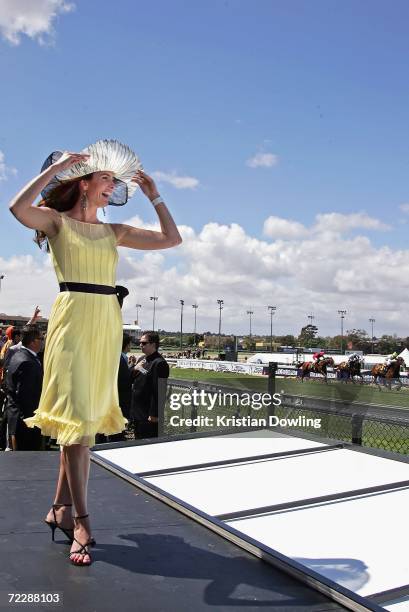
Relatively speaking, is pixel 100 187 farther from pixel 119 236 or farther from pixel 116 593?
pixel 116 593

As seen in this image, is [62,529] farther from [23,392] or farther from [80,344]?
[23,392]

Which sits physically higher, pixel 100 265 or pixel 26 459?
pixel 100 265

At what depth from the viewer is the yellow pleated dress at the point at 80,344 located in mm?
2582

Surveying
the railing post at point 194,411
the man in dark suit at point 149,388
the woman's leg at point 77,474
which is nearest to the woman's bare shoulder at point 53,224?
the woman's leg at point 77,474

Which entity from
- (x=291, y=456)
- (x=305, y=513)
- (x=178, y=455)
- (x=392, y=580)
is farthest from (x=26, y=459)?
(x=392, y=580)

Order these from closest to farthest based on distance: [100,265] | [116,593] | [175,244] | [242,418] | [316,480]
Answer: [116,593] < [100,265] < [175,244] < [316,480] < [242,418]

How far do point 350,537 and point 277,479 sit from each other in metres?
1.02

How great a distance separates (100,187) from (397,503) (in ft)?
7.29

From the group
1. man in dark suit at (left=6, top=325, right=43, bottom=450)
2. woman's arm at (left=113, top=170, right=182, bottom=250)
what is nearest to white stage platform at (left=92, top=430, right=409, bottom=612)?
man in dark suit at (left=6, top=325, right=43, bottom=450)

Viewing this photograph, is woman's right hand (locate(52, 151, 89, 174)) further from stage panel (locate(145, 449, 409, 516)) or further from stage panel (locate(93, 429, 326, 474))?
stage panel (locate(93, 429, 326, 474))

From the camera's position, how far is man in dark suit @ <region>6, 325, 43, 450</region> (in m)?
5.71

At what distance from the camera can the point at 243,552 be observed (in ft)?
8.41

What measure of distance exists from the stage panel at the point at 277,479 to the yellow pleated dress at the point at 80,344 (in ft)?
3.03

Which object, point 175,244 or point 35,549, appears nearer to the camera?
point 35,549
